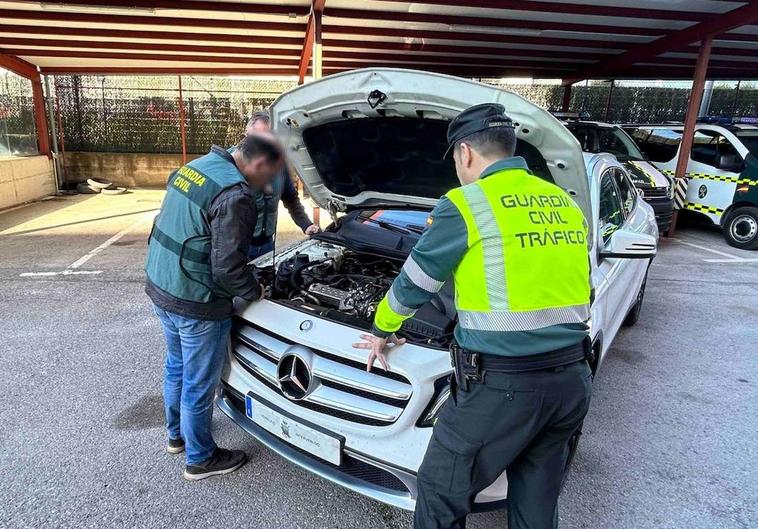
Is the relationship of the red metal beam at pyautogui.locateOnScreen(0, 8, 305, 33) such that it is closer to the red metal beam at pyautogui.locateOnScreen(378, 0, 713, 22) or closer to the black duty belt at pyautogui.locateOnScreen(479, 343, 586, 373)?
the red metal beam at pyautogui.locateOnScreen(378, 0, 713, 22)

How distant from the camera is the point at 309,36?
324 inches

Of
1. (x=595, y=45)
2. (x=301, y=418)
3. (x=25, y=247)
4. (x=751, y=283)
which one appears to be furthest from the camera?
(x=595, y=45)

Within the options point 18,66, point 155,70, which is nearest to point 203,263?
point 155,70

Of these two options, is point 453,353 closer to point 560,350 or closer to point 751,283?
point 560,350

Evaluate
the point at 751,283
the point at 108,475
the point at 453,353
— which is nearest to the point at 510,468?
the point at 453,353

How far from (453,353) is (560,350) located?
0.33 m

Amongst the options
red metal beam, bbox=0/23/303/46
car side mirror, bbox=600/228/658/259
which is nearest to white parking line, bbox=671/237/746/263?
car side mirror, bbox=600/228/658/259

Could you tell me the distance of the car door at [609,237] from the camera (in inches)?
114

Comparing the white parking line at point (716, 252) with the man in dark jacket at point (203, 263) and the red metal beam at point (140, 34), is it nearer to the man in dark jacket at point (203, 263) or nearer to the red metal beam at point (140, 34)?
the man in dark jacket at point (203, 263)

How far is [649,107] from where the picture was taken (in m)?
14.1

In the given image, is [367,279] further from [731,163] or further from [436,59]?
[436,59]

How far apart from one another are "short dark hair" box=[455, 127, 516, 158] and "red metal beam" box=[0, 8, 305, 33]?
737 centimetres

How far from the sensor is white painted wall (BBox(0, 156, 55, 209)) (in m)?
9.23

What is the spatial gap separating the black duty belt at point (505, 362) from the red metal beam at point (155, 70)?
10.5 metres
